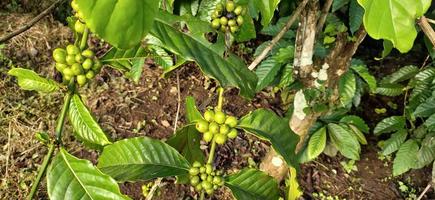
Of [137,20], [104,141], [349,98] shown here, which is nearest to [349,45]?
[349,98]

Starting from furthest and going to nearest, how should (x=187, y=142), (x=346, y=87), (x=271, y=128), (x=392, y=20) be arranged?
(x=346, y=87) → (x=187, y=142) → (x=271, y=128) → (x=392, y=20)

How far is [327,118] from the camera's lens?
274 cm

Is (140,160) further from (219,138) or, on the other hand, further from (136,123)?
(136,123)

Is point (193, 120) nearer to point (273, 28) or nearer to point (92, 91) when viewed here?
point (273, 28)

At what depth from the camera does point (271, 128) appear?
1.16 m

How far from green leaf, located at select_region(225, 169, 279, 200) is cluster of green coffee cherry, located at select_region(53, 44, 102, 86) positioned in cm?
45

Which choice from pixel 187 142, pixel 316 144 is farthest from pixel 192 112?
pixel 316 144

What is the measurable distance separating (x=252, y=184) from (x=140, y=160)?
0.91 feet

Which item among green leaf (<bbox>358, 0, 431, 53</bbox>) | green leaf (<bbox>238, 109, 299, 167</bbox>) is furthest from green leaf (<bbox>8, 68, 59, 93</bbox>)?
green leaf (<bbox>358, 0, 431, 53</bbox>)

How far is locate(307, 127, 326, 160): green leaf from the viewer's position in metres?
2.53

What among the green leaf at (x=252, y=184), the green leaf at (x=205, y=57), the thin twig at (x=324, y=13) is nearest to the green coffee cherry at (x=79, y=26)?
the green leaf at (x=205, y=57)

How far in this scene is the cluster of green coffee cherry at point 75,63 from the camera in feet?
2.92

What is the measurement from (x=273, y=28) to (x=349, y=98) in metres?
0.60

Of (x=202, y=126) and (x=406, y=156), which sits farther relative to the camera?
(x=406, y=156)
